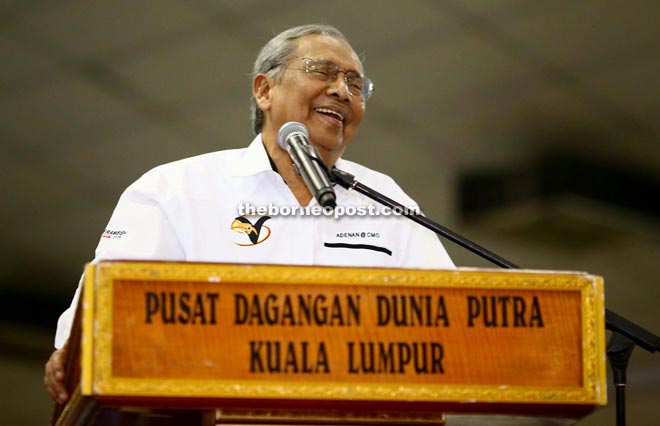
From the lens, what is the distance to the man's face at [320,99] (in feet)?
9.61

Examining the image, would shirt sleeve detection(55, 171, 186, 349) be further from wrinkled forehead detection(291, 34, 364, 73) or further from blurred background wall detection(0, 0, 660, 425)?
blurred background wall detection(0, 0, 660, 425)

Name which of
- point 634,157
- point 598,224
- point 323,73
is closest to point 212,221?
point 323,73

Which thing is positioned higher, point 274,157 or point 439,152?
point 439,152

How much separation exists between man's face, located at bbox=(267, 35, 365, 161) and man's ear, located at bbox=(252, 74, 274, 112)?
4 centimetres

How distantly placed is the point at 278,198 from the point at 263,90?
444mm

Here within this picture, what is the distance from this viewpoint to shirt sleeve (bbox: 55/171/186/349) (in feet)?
7.86

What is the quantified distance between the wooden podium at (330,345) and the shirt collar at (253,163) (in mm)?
1218

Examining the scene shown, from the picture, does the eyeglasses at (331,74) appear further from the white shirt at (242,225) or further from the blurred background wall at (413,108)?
the blurred background wall at (413,108)

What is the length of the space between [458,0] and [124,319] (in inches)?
138

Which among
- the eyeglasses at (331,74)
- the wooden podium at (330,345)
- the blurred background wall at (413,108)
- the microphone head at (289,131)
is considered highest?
the blurred background wall at (413,108)

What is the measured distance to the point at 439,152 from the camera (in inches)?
240

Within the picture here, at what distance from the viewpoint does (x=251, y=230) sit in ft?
8.72

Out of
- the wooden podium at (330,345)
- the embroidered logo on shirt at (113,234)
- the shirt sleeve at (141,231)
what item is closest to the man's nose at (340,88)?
the shirt sleeve at (141,231)

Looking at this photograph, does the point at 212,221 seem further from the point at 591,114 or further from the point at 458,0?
the point at 591,114
